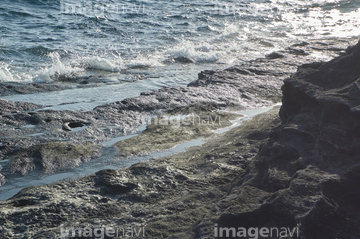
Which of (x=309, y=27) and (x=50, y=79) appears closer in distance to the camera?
(x=50, y=79)

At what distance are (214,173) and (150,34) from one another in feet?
29.8

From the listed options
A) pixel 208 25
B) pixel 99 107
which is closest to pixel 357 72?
pixel 99 107

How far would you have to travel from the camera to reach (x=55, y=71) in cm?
810

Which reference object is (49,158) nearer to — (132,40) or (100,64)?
(100,64)

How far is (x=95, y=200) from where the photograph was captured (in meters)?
3.10

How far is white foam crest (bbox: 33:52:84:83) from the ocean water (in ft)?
0.06

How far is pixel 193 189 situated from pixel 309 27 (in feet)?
38.8

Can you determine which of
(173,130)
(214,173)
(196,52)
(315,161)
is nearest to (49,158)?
(173,130)

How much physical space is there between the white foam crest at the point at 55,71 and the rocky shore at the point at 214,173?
2670 mm

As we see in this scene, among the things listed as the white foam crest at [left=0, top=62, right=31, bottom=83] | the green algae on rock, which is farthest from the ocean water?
the green algae on rock

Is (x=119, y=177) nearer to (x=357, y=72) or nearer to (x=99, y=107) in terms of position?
(x=357, y=72)

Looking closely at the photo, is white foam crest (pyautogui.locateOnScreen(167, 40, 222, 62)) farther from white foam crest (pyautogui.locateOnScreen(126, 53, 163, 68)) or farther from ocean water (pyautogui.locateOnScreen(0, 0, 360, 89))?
white foam crest (pyautogui.locateOnScreen(126, 53, 163, 68))

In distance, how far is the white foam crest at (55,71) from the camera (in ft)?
25.7

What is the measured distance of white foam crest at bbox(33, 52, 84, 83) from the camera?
25.7 ft
